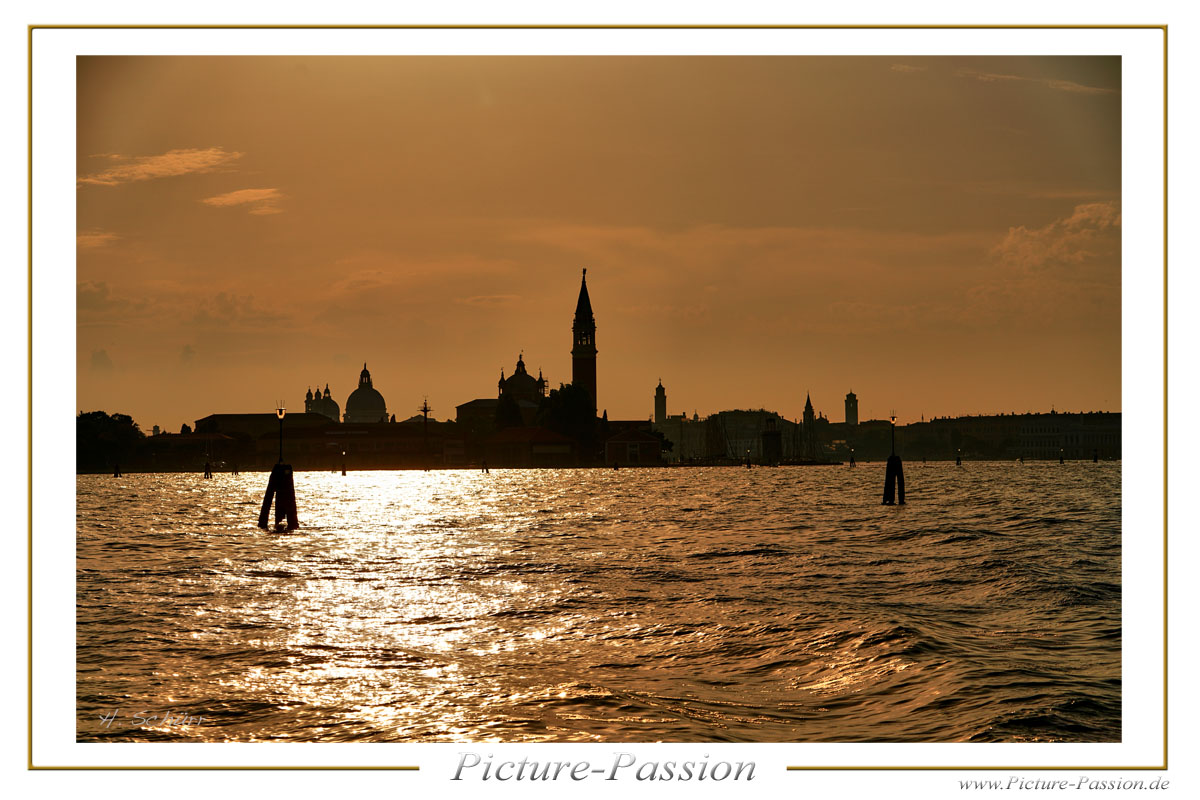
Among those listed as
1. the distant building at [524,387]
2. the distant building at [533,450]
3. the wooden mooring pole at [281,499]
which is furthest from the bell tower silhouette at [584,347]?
the wooden mooring pole at [281,499]

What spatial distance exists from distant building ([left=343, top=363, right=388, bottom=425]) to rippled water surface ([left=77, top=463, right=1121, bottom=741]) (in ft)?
532

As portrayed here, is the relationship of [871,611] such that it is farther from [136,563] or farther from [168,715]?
[136,563]

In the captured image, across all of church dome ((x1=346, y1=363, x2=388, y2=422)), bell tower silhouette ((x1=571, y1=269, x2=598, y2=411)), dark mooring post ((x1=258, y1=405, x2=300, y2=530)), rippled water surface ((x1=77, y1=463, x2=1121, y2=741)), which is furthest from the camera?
church dome ((x1=346, y1=363, x2=388, y2=422))

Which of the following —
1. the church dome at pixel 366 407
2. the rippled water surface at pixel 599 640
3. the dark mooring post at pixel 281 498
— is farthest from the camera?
the church dome at pixel 366 407

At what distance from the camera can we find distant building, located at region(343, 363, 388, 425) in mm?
189875

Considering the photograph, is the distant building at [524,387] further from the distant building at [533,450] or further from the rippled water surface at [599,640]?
the rippled water surface at [599,640]

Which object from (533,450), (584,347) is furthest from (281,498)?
(584,347)

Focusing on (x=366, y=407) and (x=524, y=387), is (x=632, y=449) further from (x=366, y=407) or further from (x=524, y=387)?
(x=366, y=407)

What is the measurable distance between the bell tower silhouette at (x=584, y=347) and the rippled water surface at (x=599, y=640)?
128768mm

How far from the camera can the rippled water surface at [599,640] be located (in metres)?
9.81

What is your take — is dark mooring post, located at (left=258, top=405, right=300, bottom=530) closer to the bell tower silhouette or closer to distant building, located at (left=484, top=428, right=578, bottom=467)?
distant building, located at (left=484, top=428, right=578, bottom=467)

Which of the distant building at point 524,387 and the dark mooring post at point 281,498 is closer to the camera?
the dark mooring post at point 281,498

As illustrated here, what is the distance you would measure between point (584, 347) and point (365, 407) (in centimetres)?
4876

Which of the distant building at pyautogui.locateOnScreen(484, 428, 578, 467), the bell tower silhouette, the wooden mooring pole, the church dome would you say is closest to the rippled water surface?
the wooden mooring pole
